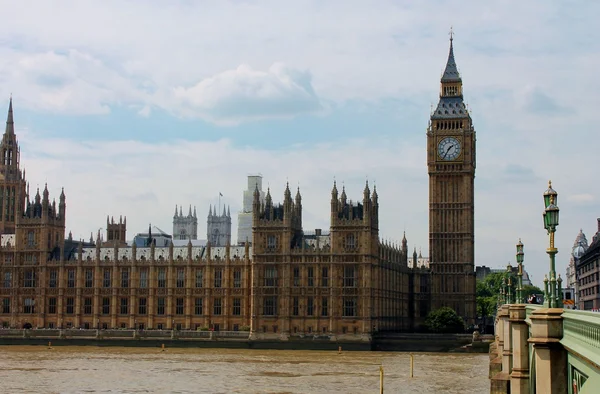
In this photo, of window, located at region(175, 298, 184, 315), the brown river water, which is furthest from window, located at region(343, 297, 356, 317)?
window, located at region(175, 298, 184, 315)

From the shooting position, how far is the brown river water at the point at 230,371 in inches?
2726

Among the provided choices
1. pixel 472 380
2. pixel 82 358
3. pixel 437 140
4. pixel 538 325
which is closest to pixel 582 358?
pixel 538 325

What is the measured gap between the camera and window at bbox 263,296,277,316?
121 metres

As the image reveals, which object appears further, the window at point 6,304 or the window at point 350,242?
the window at point 6,304

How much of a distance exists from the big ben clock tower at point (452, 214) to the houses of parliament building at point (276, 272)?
0.44ft

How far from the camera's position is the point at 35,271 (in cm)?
13525

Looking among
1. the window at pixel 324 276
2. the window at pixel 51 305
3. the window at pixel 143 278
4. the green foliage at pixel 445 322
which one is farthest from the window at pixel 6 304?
the green foliage at pixel 445 322

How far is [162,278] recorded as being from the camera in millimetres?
131000

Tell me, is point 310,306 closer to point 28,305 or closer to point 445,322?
point 445,322

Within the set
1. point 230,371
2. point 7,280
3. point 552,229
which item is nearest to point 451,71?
point 7,280

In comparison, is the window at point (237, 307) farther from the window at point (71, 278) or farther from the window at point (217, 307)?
the window at point (71, 278)

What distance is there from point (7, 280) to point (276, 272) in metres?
38.8

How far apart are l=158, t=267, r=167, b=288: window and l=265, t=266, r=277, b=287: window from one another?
16.0m

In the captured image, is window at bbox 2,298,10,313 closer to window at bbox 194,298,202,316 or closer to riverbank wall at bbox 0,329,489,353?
riverbank wall at bbox 0,329,489,353
